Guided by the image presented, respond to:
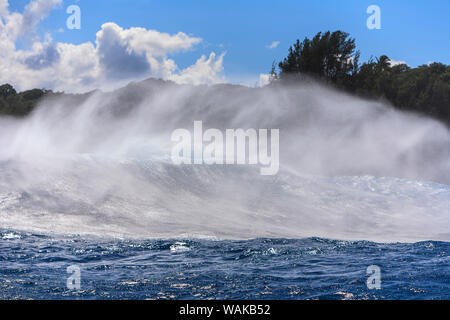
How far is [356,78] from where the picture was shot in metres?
36.0

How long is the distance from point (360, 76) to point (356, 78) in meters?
0.37

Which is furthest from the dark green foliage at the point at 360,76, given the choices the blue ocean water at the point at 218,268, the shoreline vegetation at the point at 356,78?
the blue ocean water at the point at 218,268

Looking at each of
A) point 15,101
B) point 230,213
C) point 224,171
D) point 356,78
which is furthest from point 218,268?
point 15,101

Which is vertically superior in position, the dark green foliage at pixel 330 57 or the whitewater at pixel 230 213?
the dark green foliage at pixel 330 57

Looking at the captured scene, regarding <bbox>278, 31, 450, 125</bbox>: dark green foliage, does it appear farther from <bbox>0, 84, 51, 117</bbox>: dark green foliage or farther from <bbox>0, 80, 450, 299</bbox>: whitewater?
<bbox>0, 84, 51, 117</bbox>: dark green foliage

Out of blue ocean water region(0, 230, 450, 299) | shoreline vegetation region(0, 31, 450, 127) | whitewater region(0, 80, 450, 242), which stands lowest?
blue ocean water region(0, 230, 450, 299)

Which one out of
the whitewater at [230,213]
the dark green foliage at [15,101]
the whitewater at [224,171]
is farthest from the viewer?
the dark green foliage at [15,101]

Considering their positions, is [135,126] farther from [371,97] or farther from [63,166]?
[371,97]

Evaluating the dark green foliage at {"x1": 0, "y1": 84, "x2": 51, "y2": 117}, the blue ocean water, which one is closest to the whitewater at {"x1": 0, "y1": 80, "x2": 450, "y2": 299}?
the blue ocean water

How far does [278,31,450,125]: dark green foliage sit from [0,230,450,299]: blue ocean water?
25.7 metres

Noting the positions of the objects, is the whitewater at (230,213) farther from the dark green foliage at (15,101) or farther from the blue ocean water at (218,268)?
the dark green foliage at (15,101)

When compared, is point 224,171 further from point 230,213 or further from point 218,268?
point 218,268

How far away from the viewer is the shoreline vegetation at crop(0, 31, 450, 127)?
32250mm

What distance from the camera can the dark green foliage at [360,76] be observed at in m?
32.3
